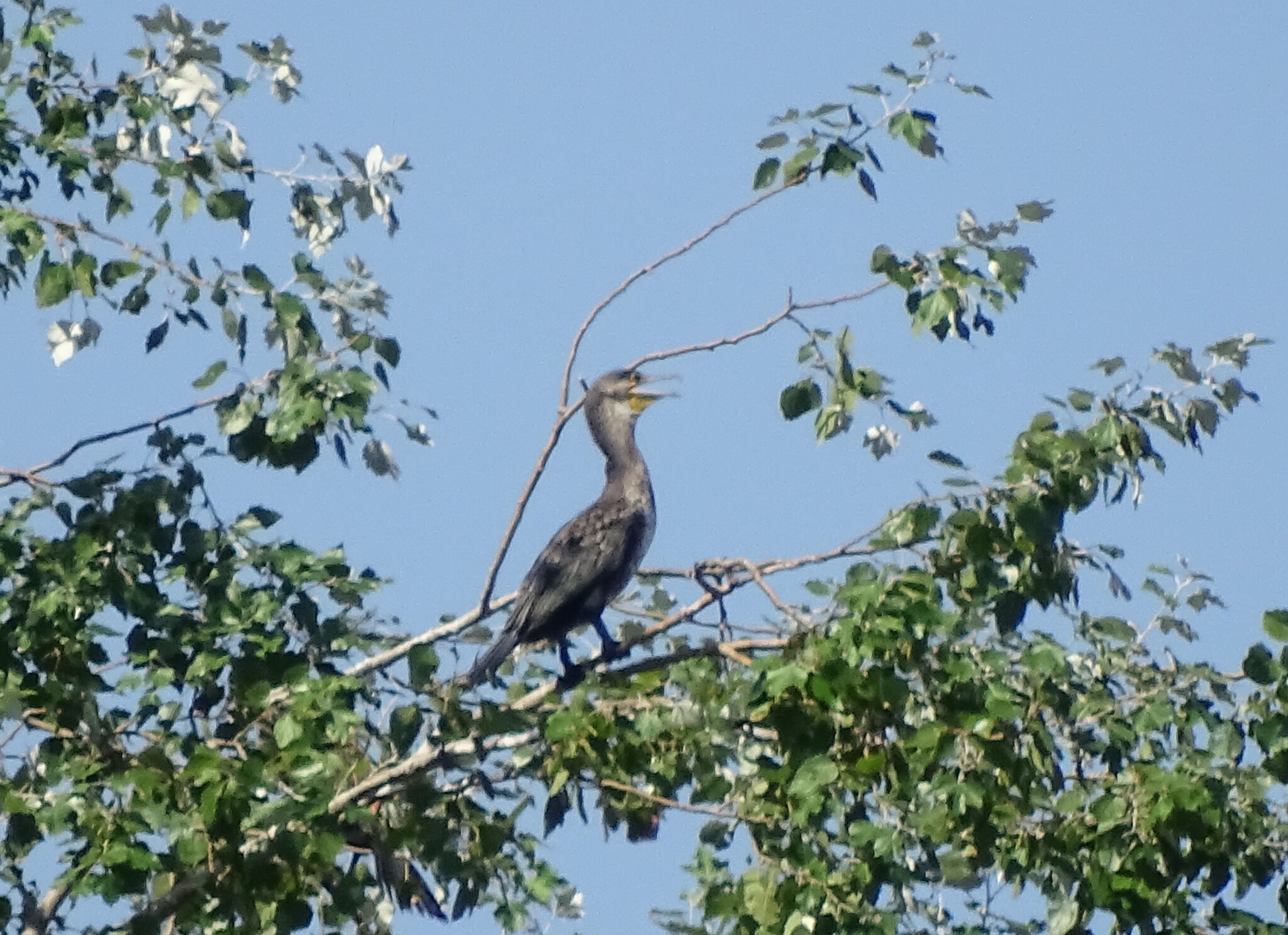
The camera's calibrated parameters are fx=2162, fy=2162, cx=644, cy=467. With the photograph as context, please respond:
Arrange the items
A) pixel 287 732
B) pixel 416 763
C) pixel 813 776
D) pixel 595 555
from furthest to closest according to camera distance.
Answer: pixel 595 555
pixel 416 763
pixel 287 732
pixel 813 776

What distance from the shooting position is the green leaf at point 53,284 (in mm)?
5711

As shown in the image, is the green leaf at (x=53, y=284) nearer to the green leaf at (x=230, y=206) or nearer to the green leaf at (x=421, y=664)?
the green leaf at (x=230, y=206)

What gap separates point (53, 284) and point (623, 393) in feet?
10.0

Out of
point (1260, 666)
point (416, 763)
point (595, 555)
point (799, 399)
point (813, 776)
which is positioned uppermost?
point (595, 555)

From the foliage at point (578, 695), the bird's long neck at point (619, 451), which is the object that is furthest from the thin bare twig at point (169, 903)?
the bird's long neck at point (619, 451)

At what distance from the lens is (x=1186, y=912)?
4.86 metres

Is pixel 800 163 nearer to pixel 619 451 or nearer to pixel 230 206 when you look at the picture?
pixel 230 206

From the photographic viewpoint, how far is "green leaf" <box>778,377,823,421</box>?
19.1 ft

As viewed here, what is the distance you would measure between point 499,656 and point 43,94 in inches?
86.9

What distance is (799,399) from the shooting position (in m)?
5.82

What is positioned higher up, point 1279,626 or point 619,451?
point 619,451

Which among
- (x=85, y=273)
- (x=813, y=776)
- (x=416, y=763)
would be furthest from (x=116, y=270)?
(x=813, y=776)

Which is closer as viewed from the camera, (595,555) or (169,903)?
(169,903)

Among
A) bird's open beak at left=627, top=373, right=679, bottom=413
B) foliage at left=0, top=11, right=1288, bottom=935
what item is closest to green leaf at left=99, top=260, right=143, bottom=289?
foliage at left=0, top=11, right=1288, bottom=935
